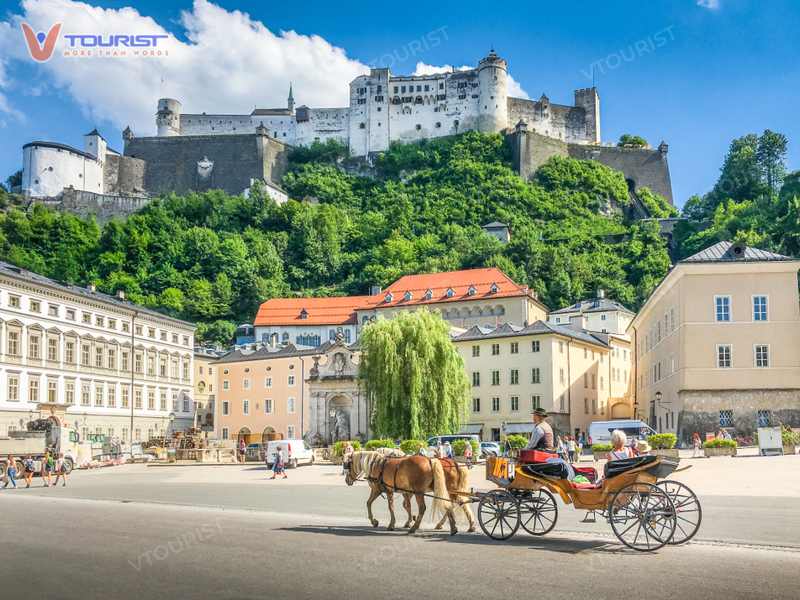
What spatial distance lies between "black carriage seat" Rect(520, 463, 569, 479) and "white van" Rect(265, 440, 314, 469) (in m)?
26.2

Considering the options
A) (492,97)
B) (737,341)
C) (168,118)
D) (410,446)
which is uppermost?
(492,97)

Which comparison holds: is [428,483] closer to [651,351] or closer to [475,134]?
[651,351]

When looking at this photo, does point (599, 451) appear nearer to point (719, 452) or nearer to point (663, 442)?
point (663, 442)

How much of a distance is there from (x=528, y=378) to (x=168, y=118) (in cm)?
9831

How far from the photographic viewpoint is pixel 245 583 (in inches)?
375

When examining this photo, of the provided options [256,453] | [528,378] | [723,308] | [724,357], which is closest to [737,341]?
[724,357]

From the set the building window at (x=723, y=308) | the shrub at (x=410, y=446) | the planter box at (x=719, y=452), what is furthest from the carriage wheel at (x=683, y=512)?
the building window at (x=723, y=308)

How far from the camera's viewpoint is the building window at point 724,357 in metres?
39.6

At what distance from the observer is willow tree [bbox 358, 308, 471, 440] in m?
43.2

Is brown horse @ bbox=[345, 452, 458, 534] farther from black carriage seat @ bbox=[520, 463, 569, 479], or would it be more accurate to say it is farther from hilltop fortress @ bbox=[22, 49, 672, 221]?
hilltop fortress @ bbox=[22, 49, 672, 221]

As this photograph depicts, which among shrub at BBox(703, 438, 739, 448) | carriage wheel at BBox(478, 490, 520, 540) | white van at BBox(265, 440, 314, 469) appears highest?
carriage wheel at BBox(478, 490, 520, 540)

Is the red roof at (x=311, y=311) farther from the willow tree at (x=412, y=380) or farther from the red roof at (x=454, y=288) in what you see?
the willow tree at (x=412, y=380)

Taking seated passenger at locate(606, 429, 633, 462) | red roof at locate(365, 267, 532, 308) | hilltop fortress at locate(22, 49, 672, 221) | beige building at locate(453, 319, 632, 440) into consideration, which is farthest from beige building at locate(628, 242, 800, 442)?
hilltop fortress at locate(22, 49, 672, 221)

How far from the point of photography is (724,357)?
3972 centimetres
